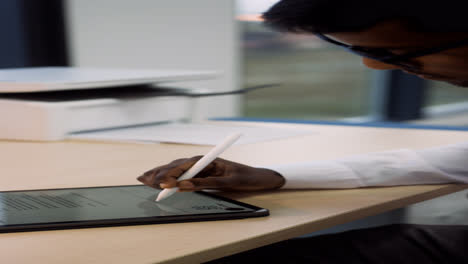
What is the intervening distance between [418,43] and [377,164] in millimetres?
244

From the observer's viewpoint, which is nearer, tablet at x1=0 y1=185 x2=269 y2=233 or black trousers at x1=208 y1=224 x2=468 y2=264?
tablet at x1=0 y1=185 x2=269 y2=233

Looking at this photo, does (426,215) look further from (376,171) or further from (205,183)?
(205,183)

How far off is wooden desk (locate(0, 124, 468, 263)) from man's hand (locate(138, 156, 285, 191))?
2cm

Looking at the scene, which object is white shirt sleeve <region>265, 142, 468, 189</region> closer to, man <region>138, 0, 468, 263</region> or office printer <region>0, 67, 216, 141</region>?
man <region>138, 0, 468, 263</region>

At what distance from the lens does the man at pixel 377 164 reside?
2.03 feet

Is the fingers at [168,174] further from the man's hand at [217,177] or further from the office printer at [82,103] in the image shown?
the office printer at [82,103]

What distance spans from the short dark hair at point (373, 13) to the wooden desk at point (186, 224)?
0.21 m

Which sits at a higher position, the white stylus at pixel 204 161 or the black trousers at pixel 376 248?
the white stylus at pixel 204 161

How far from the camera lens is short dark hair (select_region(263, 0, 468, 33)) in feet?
1.99

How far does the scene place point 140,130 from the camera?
125 cm

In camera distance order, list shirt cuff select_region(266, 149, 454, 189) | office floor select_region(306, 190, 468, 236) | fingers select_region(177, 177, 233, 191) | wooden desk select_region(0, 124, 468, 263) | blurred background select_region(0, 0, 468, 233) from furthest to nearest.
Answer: blurred background select_region(0, 0, 468, 233)
office floor select_region(306, 190, 468, 236)
shirt cuff select_region(266, 149, 454, 189)
fingers select_region(177, 177, 233, 191)
wooden desk select_region(0, 124, 468, 263)

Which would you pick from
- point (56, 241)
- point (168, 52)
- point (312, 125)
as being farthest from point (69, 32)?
point (56, 241)

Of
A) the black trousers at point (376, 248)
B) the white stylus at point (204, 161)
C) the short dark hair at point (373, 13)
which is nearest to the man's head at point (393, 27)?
the short dark hair at point (373, 13)

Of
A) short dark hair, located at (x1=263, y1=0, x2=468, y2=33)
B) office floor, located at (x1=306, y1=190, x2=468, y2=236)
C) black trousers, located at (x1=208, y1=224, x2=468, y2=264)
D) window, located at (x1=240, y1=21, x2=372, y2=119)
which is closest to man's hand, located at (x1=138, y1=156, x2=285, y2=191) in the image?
black trousers, located at (x1=208, y1=224, x2=468, y2=264)
